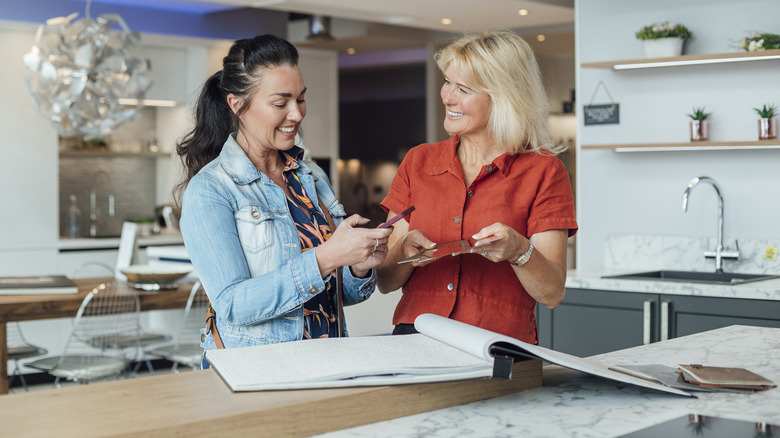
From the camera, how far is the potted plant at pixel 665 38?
163 inches

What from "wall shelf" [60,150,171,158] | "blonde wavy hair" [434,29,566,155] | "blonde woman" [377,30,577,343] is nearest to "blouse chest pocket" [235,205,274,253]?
A: "blonde woman" [377,30,577,343]

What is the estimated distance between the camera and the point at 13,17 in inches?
248

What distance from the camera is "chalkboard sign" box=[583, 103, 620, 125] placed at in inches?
176

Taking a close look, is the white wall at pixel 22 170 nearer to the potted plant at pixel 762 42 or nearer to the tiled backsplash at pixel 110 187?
the tiled backsplash at pixel 110 187

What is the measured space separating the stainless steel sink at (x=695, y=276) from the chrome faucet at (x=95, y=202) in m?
4.61

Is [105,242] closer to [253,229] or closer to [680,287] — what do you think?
[680,287]

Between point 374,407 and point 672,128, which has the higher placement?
point 672,128

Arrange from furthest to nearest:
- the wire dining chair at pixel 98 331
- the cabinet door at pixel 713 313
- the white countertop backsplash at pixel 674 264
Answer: the wire dining chair at pixel 98 331 < the white countertop backsplash at pixel 674 264 < the cabinet door at pixel 713 313

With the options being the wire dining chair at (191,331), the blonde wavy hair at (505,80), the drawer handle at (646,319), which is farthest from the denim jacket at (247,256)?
the wire dining chair at (191,331)

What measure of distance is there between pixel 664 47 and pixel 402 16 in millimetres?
2903

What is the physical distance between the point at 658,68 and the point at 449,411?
3449mm

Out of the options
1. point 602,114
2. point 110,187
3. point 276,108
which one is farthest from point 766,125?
point 110,187

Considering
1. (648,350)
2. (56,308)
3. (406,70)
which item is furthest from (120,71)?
(406,70)

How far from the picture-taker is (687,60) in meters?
4.07
